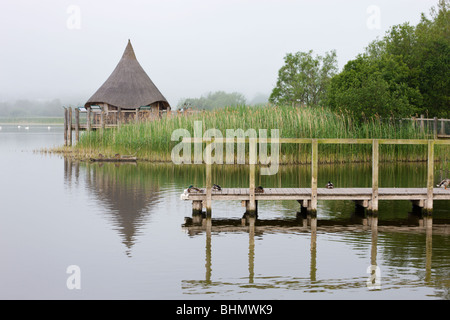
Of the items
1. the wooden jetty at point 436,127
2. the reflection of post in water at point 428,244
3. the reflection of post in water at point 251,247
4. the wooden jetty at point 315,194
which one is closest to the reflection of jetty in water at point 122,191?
the wooden jetty at point 315,194

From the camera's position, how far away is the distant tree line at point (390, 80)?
121 feet

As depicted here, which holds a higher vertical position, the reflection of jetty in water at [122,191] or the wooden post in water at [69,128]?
the wooden post in water at [69,128]

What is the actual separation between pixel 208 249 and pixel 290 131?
61.0 feet

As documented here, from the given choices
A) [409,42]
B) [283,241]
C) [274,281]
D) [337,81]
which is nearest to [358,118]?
[337,81]

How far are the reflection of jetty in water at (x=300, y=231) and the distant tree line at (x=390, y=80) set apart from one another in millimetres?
18048

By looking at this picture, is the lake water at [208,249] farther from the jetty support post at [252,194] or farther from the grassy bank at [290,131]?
the grassy bank at [290,131]

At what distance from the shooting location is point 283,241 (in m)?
13.7

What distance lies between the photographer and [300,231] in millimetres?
14844

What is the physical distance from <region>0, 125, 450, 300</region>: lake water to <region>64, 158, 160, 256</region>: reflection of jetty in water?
7 cm

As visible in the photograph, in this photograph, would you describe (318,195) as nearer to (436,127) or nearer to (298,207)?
(298,207)

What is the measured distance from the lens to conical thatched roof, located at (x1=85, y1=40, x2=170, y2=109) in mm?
48625

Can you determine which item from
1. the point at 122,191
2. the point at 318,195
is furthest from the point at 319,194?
the point at 122,191

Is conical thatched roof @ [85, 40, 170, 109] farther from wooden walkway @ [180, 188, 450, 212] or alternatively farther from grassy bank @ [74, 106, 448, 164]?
wooden walkway @ [180, 188, 450, 212]
